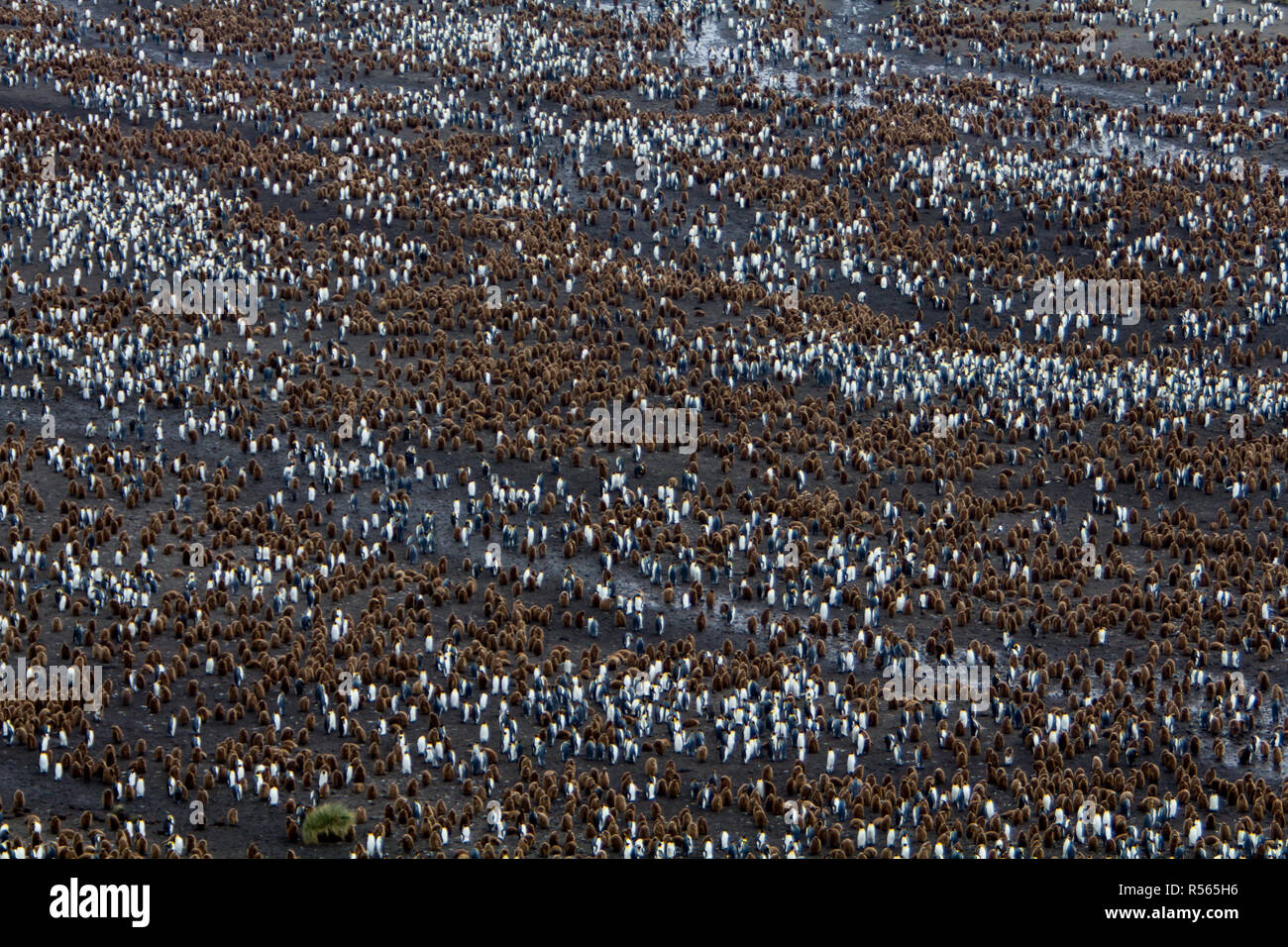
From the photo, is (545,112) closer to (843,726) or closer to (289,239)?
(289,239)

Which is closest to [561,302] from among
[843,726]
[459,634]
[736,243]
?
[736,243]

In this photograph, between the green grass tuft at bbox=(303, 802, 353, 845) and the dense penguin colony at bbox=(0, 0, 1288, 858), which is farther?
the dense penguin colony at bbox=(0, 0, 1288, 858)

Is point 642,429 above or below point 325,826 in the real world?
above

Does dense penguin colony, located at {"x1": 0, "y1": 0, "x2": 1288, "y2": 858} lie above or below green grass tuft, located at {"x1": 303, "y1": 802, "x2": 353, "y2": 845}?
above

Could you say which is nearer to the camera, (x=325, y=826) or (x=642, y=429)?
(x=325, y=826)
